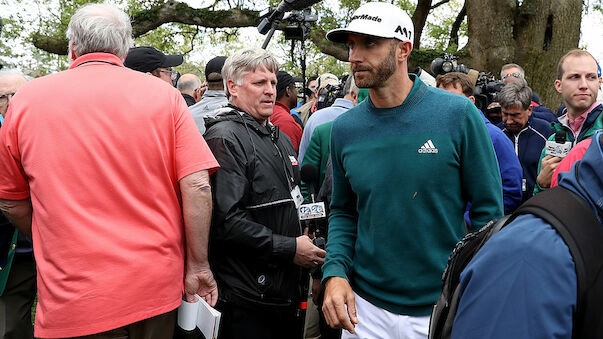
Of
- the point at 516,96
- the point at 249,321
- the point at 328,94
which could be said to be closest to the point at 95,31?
the point at 249,321

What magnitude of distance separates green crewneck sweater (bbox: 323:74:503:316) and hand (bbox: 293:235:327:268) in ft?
1.92

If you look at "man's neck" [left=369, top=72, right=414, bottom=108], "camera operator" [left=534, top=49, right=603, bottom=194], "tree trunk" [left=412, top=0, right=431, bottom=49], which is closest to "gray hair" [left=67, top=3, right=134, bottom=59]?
"man's neck" [left=369, top=72, right=414, bottom=108]

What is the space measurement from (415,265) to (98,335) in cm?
135

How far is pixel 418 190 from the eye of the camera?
2.17 metres

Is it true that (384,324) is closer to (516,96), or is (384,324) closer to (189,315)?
(189,315)

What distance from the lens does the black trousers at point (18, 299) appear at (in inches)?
133

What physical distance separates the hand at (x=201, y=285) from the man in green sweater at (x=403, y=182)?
0.64m

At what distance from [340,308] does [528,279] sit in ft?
3.86

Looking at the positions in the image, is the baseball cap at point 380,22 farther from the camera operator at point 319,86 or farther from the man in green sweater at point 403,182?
the camera operator at point 319,86

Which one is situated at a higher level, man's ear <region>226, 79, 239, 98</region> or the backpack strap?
man's ear <region>226, 79, 239, 98</region>

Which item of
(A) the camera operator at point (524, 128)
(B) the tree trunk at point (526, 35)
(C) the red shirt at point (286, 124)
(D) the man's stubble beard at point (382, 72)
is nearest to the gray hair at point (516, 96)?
(A) the camera operator at point (524, 128)

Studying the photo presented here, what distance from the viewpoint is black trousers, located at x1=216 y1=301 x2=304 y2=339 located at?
2.83m

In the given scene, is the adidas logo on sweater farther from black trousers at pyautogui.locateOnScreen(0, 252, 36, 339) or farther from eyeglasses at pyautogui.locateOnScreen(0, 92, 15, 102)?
eyeglasses at pyautogui.locateOnScreen(0, 92, 15, 102)

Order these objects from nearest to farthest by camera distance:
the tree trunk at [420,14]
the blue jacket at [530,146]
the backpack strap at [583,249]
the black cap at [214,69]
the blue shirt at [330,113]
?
the backpack strap at [583,249]
the black cap at [214,69]
the blue shirt at [330,113]
the blue jacket at [530,146]
the tree trunk at [420,14]
